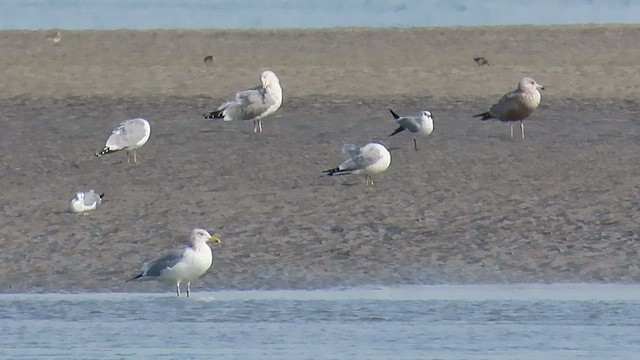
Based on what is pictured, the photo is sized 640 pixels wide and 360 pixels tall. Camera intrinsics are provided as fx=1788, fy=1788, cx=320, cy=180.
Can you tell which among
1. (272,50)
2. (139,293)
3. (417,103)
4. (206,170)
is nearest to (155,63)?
(272,50)

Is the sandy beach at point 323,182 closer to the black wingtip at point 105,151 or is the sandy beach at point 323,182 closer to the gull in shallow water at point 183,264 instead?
the black wingtip at point 105,151

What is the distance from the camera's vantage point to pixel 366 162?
14688mm

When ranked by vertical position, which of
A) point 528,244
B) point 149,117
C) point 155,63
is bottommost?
point 528,244

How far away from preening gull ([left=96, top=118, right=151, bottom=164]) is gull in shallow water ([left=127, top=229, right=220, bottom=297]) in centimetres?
426

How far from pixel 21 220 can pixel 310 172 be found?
9.02 feet

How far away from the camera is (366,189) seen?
1474 centimetres

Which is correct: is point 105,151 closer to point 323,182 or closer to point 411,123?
point 323,182

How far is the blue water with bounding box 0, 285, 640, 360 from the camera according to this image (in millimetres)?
9680

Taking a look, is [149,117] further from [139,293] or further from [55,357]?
[55,357]

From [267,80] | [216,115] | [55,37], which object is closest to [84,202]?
[216,115]

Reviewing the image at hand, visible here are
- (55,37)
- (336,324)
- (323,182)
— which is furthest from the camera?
(55,37)

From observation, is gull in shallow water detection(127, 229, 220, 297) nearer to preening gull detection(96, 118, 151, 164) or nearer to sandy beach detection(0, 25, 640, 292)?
sandy beach detection(0, 25, 640, 292)

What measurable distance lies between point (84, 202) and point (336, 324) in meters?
4.05

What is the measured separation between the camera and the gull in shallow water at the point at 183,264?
11664mm
